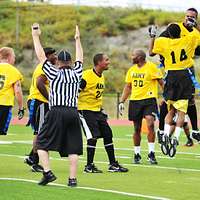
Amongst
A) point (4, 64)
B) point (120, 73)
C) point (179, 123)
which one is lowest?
point (179, 123)

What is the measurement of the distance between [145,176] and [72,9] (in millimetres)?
57238

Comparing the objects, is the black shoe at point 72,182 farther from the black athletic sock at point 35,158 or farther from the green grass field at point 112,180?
the black athletic sock at point 35,158

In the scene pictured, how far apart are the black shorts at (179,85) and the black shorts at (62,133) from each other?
129 inches

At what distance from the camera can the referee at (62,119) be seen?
468 inches

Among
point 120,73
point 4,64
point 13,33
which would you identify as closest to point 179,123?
point 4,64

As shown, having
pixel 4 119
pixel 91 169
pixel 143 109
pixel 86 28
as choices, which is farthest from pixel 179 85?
pixel 86 28

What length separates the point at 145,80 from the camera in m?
16.4

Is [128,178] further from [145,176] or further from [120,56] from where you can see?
[120,56]

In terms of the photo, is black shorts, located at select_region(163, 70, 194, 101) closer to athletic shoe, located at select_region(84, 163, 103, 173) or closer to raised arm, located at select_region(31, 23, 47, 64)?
athletic shoe, located at select_region(84, 163, 103, 173)

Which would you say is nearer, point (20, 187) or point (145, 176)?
point (20, 187)

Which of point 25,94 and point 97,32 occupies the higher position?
point 97,32

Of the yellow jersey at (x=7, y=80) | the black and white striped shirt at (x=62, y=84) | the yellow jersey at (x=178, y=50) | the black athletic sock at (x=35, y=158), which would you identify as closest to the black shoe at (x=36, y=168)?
the black athletic sock at (x=35, y=158)

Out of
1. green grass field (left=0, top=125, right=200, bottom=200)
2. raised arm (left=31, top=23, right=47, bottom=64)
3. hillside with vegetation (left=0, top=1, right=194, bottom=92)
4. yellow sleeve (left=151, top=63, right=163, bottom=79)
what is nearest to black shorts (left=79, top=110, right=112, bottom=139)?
green grass field (left=0, top=125, right=200, bottom=200)

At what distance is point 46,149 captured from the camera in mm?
11914
